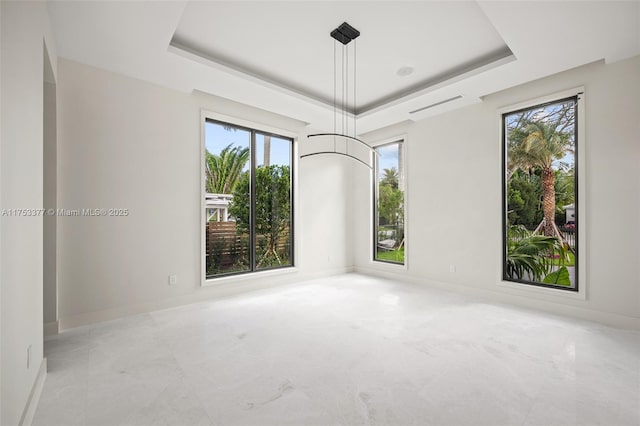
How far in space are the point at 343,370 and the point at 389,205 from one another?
12.8ft

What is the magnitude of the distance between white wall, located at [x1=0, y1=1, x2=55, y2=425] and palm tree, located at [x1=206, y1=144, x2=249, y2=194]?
2.24m

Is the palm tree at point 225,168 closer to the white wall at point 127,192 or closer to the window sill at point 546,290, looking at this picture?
the white wall at point 127,192

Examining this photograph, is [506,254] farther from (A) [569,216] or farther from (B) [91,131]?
(B) [91,131]

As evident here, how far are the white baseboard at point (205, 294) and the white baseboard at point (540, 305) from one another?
1.81 metres

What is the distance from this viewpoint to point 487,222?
416cm

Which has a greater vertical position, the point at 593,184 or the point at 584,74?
the point at 584,74

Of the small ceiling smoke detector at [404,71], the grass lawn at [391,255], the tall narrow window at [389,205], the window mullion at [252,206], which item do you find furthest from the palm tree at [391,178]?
the window mullion at [252,206]

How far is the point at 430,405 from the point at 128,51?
4.03 m

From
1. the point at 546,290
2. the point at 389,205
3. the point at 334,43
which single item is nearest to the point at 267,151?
the point at 334,43

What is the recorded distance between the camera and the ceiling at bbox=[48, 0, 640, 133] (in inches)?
96.4

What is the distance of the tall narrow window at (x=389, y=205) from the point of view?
5438 millimetres

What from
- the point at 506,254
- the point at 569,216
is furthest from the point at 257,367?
the point at 569,216

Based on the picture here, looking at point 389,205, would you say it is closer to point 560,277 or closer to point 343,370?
point 560,277

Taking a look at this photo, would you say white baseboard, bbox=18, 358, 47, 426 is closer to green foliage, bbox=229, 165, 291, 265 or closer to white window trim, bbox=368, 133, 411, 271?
green foliage, bbox=229, 165, 291, 265
